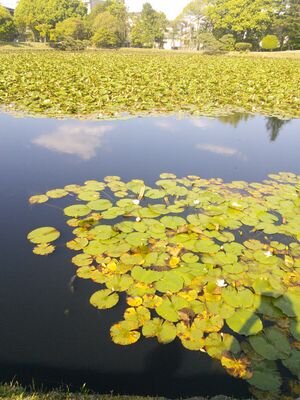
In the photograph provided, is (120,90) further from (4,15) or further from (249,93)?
(4,15)

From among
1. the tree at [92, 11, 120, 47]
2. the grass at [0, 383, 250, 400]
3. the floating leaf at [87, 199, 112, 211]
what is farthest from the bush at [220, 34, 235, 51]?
the grass at [0, 383, 250, 400]

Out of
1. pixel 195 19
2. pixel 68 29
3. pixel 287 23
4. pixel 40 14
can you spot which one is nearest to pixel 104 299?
pixel 287 23

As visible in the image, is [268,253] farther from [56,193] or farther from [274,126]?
[274,126]

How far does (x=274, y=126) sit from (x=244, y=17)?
162ft

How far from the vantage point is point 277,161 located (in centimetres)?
591

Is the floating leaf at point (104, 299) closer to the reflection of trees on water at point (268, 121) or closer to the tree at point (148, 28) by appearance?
the reflection of trees on water at point (268, 121)

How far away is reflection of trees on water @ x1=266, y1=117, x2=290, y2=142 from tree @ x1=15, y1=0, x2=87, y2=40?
52.5 m

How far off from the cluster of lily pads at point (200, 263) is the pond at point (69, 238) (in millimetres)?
104

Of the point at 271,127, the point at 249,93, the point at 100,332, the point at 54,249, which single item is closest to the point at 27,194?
the point at 54,249

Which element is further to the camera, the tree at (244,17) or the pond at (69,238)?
the tree at (244,17)

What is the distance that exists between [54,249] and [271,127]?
7003 millimetres

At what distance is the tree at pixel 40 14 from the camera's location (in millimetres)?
51781

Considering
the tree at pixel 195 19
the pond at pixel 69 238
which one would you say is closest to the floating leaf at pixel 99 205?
the pond at pixel 69 238

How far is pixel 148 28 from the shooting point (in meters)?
60.2
